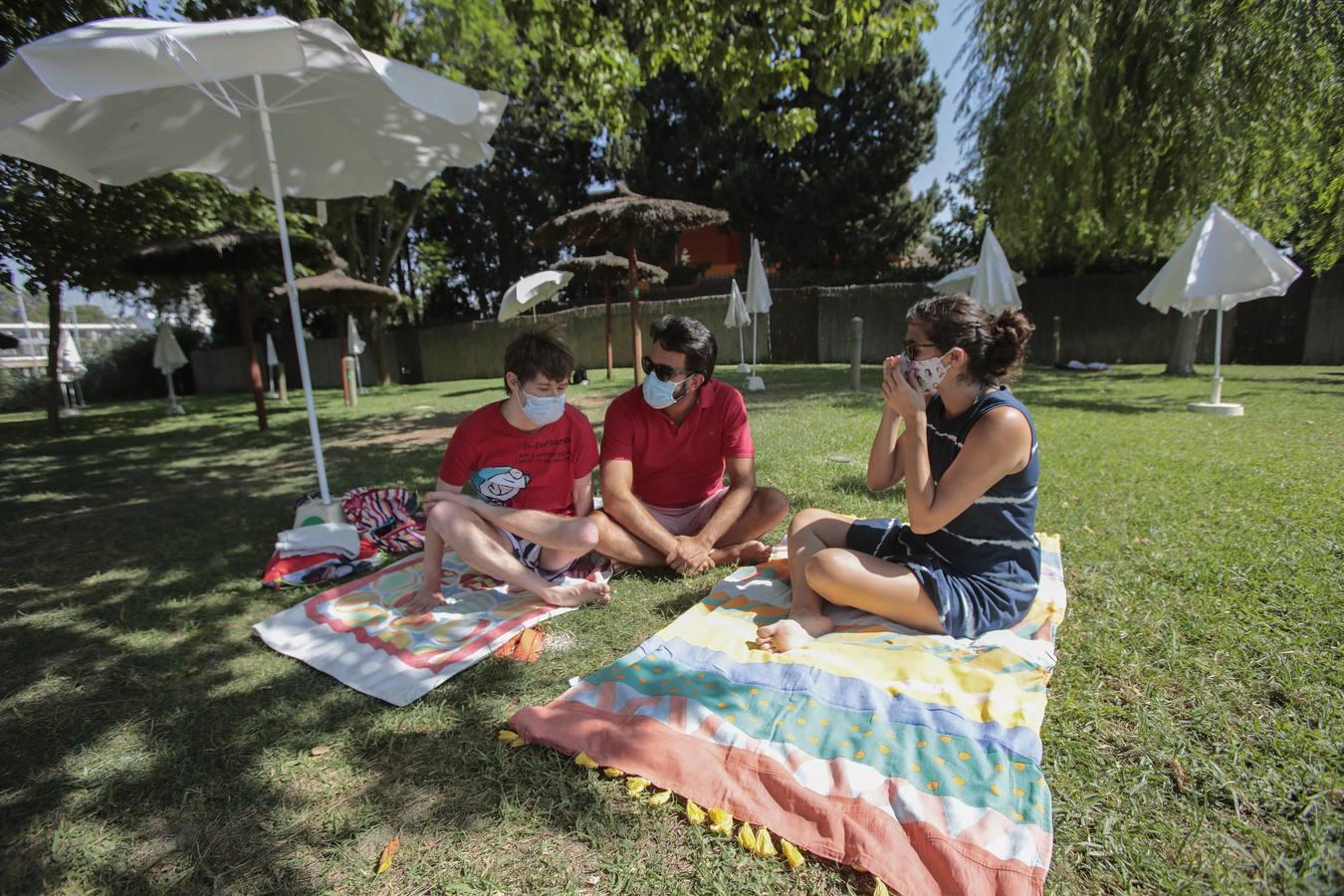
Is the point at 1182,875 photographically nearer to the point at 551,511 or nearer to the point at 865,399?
the point at 551,511

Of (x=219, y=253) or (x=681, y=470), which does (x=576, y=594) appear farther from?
(x=219, y=253)

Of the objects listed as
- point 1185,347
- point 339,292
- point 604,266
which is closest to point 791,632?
point 339,292

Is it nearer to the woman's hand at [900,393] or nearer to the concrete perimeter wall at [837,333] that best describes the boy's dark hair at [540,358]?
the woman's hand at [900,393]

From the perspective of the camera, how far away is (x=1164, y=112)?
10031 millimetres

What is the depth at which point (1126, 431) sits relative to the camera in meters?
6.93

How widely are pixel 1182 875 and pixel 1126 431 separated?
22.1 feet

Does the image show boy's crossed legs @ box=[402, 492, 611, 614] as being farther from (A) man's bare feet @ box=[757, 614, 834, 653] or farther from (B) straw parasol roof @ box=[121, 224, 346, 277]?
(B) straw parasol roof @ box=[121, 224, 346, 277]

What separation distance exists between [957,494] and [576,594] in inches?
72.0

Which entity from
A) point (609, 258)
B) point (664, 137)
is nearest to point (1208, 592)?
point (609, 258)

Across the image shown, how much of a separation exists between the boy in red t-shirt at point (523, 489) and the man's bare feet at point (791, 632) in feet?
3.07

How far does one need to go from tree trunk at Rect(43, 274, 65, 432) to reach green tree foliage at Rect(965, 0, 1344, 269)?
16.3 metres

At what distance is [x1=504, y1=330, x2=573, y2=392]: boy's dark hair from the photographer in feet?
9.98

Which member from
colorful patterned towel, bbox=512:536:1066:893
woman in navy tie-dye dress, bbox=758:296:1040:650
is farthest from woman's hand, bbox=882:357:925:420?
colorful patterned towel, bbox=512:536:1066:893

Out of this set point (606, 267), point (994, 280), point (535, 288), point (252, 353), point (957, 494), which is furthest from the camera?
point (606, 267)
